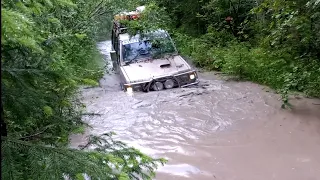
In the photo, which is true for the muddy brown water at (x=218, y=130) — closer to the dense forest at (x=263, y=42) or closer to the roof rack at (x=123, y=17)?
the dense forest at (x=263, y=42)

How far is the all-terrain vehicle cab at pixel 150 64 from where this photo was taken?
349 inches

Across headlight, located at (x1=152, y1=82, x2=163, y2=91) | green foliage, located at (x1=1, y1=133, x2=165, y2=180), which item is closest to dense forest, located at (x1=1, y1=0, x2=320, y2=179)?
green foliage, located at (x1=1, y1=133, x2=165, y2=180)

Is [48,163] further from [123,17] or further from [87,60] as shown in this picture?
[87,60]

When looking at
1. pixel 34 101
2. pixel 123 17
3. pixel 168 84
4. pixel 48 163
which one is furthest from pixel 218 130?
pixel 123 17

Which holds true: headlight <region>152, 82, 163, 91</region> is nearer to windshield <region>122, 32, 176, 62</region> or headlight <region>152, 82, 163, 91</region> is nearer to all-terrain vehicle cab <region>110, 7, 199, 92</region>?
all-terrain vehicle cab <region>110, 7, 199, 92</region>

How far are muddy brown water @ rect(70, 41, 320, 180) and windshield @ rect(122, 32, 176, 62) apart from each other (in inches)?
43.4

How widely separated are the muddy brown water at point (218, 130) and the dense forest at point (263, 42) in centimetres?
67

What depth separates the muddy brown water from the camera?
17.3ft

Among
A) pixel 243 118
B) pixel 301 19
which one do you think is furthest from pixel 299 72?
pixel 243 118

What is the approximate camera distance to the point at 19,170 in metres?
2.30

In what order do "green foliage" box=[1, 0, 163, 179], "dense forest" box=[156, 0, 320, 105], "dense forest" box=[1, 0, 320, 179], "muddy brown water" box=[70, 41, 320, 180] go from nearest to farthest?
"green foliage" box=[1, 0, 163, 179] < "dense forest" box=[1, 0, 320, 179] < "muddy brown water" box=[70, 41, 320, 180] < "dense forest" box=[156, 0, 320, 105]

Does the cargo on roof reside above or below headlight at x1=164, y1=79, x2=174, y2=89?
above

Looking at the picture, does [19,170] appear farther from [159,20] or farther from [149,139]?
[159,20]

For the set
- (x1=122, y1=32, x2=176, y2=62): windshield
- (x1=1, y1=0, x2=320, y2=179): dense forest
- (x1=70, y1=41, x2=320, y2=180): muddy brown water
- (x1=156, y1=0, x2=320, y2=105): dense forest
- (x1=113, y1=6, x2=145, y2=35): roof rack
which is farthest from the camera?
(x1=113, y1=6, x2=145, y2=35): roof rack
